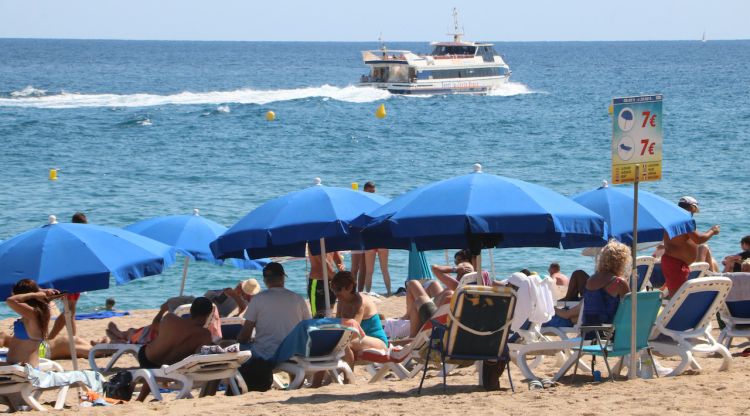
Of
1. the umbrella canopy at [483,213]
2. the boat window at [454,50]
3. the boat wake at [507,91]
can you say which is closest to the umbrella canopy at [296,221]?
the umbrella canopy at [483,213]

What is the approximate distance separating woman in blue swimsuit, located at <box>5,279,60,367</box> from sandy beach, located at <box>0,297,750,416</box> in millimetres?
554

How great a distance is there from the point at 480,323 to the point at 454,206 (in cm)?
94

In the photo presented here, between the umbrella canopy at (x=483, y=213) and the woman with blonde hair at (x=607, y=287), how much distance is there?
227mm

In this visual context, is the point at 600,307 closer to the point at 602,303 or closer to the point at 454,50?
the point at 602,303

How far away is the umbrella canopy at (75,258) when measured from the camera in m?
7.48

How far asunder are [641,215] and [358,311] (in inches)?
115

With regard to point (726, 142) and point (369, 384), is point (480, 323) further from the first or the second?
point (726, 142)

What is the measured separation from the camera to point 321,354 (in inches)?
305

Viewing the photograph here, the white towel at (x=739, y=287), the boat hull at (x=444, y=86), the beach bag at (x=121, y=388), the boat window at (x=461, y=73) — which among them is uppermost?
the white towel at (x=739, y=287)

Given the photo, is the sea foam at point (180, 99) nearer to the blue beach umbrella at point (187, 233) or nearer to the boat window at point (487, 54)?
the boat window at point (487, 54)

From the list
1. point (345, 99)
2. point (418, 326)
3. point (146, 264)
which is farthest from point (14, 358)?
point (345, 99)

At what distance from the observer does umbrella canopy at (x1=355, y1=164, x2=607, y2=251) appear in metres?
7.39

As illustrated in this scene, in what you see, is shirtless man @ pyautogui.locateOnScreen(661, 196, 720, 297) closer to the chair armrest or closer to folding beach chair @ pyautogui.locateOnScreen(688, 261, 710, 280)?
folding beach chair @ pyautogui.locateOnScreen(688, 261, 710, 280)

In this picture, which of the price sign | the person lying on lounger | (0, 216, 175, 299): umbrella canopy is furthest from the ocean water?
the price sign
